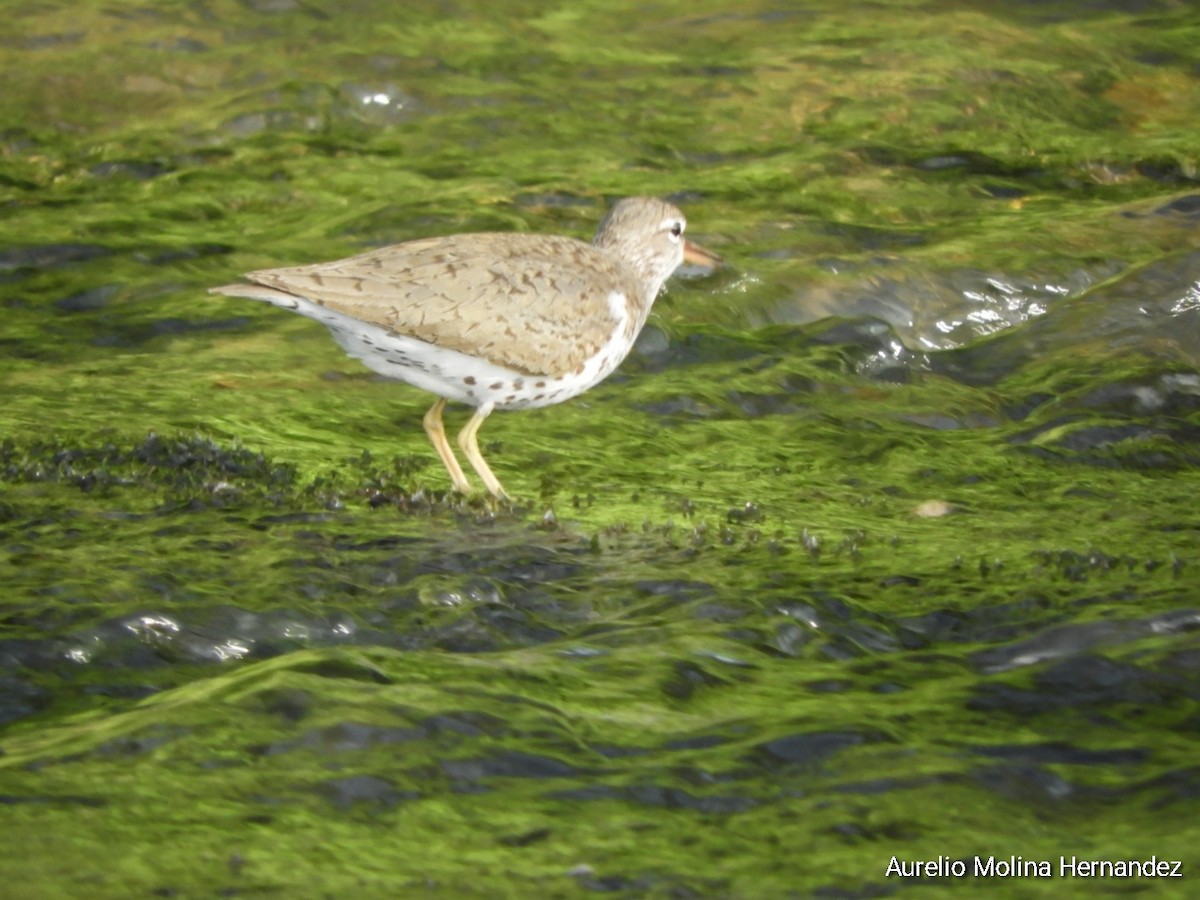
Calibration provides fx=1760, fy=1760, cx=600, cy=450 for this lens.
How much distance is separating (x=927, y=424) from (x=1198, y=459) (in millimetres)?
1537

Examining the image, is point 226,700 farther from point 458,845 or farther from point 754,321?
point 754,321

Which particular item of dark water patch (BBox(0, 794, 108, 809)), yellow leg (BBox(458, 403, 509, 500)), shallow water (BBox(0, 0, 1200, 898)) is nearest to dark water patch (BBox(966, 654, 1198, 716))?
shallow water (BBox(0, 0, 1200, 898))

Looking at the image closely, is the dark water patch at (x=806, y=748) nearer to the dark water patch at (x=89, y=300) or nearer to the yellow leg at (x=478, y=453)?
the yellow leg at (x=478, y=453)

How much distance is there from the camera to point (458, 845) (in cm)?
498

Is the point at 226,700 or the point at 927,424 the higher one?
the point at 226,700

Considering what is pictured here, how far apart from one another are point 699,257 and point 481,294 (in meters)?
2.59

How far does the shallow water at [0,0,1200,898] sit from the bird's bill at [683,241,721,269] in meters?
0.62

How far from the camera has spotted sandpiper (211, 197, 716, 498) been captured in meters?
8.37

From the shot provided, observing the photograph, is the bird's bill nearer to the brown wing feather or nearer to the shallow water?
the shallow water

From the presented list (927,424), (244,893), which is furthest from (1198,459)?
(244,893)

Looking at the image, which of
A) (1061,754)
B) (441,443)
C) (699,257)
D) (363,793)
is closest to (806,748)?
(1061,754)

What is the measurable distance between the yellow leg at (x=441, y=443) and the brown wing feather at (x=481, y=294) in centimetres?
69

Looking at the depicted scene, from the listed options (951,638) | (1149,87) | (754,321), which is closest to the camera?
(951,638)

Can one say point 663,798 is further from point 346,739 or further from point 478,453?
point 478,453
